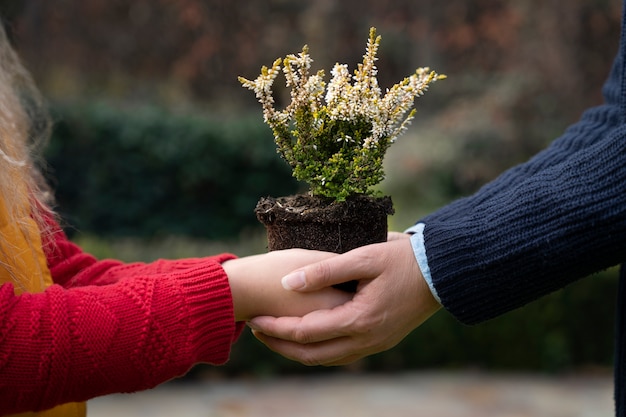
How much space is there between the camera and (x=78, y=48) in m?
9.99

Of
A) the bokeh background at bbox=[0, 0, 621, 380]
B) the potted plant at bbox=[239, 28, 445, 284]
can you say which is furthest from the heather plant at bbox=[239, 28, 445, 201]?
the bokeh background at bbox=[0, 0, 621, 380]

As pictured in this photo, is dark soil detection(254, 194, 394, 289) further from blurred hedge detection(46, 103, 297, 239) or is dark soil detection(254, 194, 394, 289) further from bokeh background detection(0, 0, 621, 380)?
blurred hedge detection(46, 103, 297, 239)

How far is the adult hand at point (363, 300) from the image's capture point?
5.19ft

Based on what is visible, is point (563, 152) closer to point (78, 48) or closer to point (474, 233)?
point (474, 233)

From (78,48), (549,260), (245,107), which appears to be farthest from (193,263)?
(78,48)

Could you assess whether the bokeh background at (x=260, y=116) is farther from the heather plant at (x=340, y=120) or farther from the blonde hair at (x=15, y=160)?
the heather plant at (x=340, y=120)

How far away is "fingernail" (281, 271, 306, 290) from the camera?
1572mm

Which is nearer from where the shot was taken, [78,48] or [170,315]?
[170,315]

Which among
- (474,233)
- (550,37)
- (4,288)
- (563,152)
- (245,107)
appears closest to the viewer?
(4,288)

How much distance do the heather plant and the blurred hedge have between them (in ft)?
19.8

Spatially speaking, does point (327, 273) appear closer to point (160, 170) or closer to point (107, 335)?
point (107, 335)

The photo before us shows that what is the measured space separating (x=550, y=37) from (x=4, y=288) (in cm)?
755

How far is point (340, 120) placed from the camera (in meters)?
1.63

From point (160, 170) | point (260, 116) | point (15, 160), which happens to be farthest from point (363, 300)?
point (260, 116)
